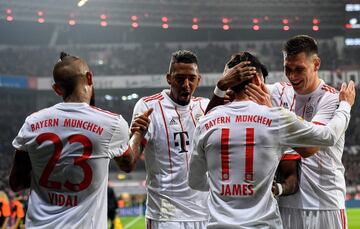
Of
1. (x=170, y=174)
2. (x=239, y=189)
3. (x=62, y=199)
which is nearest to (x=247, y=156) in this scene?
(x=239, y=189)

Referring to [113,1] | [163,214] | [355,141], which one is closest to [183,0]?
[113,1]

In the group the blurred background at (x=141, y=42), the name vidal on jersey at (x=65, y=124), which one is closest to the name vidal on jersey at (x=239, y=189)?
the name vidal on jersey at (x=65, y=124)

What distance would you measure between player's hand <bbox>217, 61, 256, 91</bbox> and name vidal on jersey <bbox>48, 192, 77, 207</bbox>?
1.03 m

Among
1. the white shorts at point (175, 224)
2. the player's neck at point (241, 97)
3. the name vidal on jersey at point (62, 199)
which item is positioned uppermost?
the player's neck at point (241, 97)

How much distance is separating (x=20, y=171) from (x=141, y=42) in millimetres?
27160

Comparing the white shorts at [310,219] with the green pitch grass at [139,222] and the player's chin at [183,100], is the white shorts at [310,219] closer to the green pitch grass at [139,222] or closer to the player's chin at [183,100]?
the player's chin at [183,100]

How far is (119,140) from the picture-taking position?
3141 millimetres

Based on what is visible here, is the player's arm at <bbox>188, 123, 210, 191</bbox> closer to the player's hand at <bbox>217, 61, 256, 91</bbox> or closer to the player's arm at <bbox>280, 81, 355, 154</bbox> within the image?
the player's hand at <bbox>217, 61, 256, 91</bbox>

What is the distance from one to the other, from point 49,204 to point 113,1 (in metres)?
23.8

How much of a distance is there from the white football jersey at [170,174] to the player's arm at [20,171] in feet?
4.28

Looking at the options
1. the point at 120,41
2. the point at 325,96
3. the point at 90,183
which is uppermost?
the point at 120,41

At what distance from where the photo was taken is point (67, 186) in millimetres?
2994

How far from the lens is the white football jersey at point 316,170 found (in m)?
3.65

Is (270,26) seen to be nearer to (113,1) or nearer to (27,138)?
(113,1)
